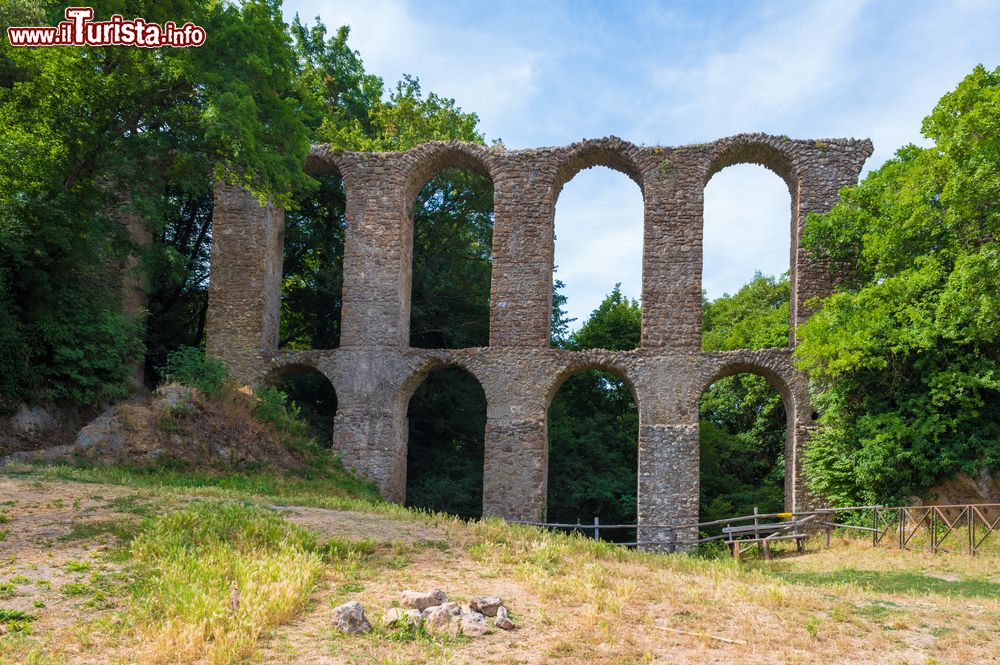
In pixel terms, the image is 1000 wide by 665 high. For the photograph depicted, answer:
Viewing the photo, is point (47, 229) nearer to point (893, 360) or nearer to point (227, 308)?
point (227, 308)

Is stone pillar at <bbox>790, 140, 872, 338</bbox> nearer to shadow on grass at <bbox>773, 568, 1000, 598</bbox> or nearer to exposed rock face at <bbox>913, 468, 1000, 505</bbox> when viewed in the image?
exposed rock face at <bbox>913, 468, 1000, 505</bbox>

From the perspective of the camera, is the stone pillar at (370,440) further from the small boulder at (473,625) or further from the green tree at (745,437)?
the small boulder at (473,625)

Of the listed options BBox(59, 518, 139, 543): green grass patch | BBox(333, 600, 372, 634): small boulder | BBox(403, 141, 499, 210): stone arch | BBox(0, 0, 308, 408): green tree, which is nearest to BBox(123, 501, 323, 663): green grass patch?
BBox(59, 518, 139, 543): green grass patch

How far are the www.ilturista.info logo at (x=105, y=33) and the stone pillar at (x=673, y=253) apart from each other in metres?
10.00

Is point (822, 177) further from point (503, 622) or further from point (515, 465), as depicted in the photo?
point (503, 622)

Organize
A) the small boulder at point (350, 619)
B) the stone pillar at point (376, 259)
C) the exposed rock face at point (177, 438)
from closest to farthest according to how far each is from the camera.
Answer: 1. the small boulder at point (350, 619)
2. the exposed rock face at point (177, 438)
3. the stone pillar at point (376, 259)

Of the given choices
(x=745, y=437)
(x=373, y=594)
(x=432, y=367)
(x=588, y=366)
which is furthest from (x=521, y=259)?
(x=373, y=594)

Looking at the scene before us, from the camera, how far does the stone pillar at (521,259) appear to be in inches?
683

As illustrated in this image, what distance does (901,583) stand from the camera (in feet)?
32.9

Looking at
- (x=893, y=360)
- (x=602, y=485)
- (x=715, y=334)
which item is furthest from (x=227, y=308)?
(x=715, y=334)

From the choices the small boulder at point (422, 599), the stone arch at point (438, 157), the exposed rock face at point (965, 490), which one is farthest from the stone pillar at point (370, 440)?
the small boulder at point (422, 599)

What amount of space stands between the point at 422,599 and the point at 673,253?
12525mm

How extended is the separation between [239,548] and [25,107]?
10250 mm

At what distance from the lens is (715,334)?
2906 centimetres
